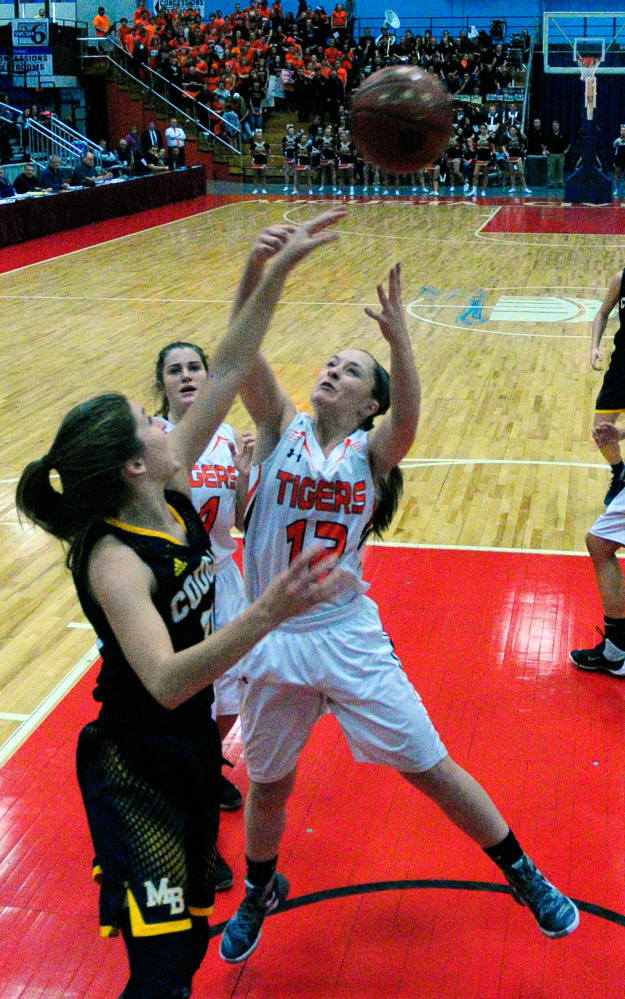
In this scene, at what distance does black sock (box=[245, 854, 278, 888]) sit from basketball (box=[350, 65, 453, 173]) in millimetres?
2463

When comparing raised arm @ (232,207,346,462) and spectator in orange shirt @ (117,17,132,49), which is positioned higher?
spectator in orange shirt @ (117,17,132,49)

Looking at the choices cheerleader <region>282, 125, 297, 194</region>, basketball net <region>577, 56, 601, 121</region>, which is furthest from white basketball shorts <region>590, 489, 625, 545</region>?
cheerleader <region>282, 125, 297, 194</region>

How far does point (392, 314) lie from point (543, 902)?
5.59ft

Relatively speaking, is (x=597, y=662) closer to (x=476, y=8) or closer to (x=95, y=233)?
(x=95, y=233)

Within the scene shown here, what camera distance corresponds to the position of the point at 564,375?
9.95 m

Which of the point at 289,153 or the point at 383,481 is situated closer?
the point at 383,481

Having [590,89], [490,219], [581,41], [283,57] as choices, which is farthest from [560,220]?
[283,57]

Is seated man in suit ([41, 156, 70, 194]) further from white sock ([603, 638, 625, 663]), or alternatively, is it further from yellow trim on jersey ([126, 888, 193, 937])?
yellow trim on jersey ([126, 888, 193, 937])

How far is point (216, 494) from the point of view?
3.91 metres

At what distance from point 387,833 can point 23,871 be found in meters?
1.23

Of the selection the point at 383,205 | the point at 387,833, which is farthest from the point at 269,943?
the point at 383,205

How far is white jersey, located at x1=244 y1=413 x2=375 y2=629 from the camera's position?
9.89 ft

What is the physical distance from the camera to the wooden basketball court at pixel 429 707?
3.15 meters

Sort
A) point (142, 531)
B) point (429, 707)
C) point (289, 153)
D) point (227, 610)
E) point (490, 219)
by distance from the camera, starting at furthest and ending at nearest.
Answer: point (289, 153)
point (490, 219)
point (429, 707)
point (227, 610)
point (142, 531)
